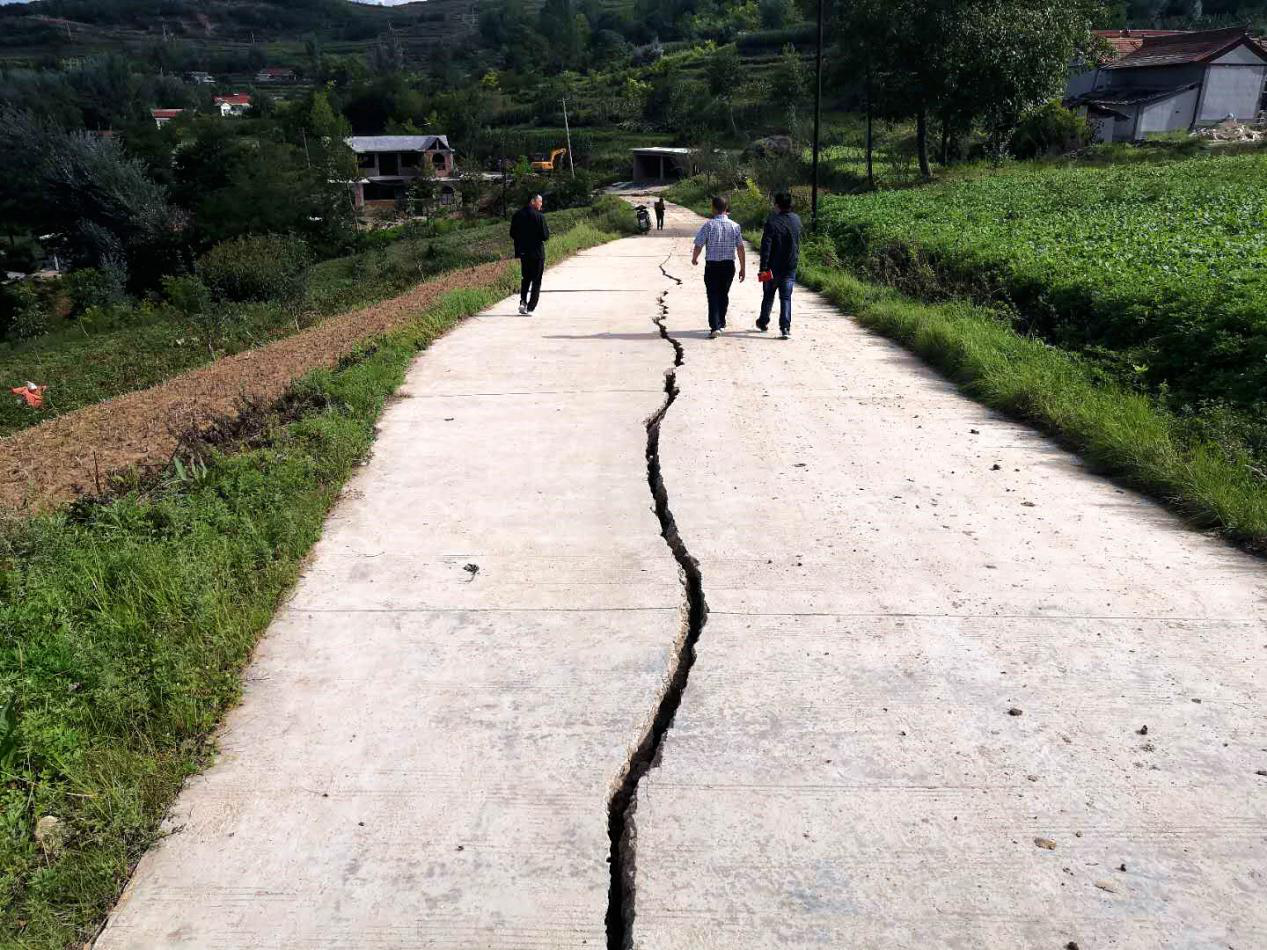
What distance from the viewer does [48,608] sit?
3.46 meters

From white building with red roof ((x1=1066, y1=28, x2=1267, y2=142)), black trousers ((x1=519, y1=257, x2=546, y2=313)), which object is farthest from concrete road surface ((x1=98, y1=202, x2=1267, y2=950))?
white building with red roof ((x1=1066, y1=28, x2=1267, y2=142))

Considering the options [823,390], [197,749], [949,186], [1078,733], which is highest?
[197,749]

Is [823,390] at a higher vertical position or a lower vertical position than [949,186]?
higher

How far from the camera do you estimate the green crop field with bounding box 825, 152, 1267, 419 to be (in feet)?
22.4

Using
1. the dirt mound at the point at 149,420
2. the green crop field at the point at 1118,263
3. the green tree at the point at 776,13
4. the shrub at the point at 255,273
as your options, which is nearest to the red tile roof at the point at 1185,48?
the green crop field at the point at 1118,263

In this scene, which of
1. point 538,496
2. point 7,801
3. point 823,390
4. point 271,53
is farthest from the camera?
point 271,53

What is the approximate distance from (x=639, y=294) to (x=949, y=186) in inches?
666

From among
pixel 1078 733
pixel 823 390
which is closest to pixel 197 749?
pixel 1078 733

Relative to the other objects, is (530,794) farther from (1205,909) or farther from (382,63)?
(382,63)

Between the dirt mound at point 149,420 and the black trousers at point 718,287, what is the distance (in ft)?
12.3

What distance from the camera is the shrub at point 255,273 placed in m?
25.5

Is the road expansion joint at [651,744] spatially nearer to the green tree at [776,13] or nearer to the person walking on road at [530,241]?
the person walking on road at [530,241]

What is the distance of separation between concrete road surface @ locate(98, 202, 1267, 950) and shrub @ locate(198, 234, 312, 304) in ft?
70.8

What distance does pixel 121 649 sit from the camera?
3.28m
